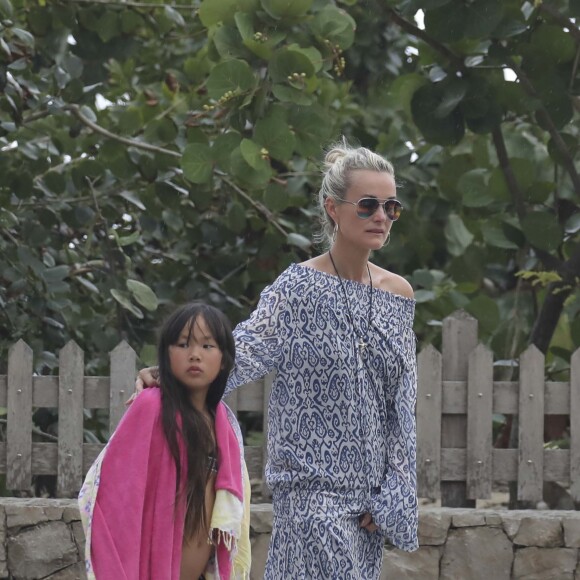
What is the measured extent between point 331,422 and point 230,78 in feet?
7.57

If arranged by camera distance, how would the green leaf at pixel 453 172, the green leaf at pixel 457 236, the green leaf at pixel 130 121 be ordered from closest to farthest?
the green leaf at pixel 130 121 → the green leaf at pixel 453 172 → the green leaf at pixel 457 236

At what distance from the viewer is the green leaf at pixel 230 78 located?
499 centimetres

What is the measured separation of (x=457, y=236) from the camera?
698 centimetres

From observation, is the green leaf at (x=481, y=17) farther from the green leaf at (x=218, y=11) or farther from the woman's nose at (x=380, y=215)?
the woman's nose at (x=380, y=215)

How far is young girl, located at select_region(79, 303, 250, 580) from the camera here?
2727mm

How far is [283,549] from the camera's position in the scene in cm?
306

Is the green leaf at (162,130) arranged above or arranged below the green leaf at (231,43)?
below

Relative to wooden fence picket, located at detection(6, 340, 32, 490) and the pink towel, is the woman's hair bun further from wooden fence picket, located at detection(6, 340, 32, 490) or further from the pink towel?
wooden fence picket, located at detection(6, 340, 32, 490)

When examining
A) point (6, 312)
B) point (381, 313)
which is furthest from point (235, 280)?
point (381, 313)

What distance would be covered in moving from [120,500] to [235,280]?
3.63 metres

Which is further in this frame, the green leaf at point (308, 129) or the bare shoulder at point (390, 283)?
the green leaf at point (308, 129)

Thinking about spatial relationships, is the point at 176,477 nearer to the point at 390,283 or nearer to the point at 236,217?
the point at 390,283

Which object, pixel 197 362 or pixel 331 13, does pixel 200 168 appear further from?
pixel 197 362

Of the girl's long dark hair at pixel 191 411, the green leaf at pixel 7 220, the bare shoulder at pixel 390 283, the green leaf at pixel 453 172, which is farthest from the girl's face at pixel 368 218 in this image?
the green leaf at pixel 453 172
